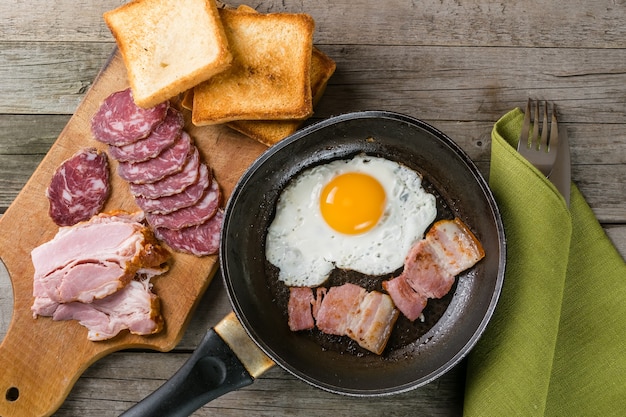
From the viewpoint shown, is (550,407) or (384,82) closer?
(550,407)

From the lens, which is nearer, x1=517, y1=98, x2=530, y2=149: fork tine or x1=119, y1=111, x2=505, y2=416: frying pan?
x1=119, y1=111, x2=505, y2=416: frying pan

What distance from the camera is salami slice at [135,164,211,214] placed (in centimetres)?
238

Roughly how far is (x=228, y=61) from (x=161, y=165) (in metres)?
0.50

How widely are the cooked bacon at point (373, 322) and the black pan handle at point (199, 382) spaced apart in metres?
0.47

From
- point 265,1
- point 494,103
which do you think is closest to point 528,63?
point 494,103

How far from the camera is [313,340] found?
7.98 ft

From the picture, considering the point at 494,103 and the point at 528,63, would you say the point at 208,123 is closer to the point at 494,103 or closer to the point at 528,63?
the point at 494,103

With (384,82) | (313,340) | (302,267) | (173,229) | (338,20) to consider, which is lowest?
(313,340)

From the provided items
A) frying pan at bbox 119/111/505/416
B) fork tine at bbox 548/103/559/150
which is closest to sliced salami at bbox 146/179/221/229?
frying pan at bbox 119/111/505/416

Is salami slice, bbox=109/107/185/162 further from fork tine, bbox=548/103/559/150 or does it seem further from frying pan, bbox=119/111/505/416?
fork tine, bbox=548/103/559/150

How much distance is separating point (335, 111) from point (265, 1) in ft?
1.85

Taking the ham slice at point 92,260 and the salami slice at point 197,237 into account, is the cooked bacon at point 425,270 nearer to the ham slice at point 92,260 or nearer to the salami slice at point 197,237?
the salami slice at point 197,237

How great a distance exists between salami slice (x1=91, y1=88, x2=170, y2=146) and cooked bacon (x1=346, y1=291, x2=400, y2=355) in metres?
1.11

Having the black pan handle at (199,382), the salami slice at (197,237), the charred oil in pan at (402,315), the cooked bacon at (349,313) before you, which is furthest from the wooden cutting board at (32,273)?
the charred oil in pan at (402,315)
